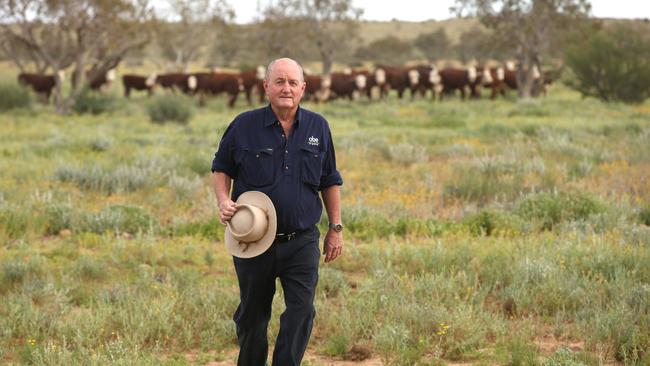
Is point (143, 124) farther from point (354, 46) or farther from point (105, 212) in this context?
point (354, 46)

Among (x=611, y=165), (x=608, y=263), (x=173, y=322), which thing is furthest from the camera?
(x=611, y=165)

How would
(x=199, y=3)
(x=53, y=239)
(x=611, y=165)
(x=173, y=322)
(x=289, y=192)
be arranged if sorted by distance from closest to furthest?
(x=289, y=192)
(x=173, y=322)
(x=53, y=239)
(x=611, y=165)
(x=199, y=3)

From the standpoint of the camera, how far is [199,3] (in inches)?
2303

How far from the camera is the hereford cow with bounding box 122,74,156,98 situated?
39281 mm

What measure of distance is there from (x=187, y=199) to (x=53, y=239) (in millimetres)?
2434

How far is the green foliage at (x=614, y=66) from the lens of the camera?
2953 cm

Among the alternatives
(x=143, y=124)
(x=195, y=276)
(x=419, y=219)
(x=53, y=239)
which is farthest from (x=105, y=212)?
(x=143, y=124)

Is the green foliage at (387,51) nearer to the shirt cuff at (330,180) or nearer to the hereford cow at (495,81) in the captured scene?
the hereford cow at (495,81)

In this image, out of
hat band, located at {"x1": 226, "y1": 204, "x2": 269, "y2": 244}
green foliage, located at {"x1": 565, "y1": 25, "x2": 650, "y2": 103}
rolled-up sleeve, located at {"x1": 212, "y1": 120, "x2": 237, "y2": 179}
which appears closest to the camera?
hat band, located at {"x1": 226, "y1": 204, "x2": 269, "y2": 244}

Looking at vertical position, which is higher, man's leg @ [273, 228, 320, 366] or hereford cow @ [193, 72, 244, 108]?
man's leg @ [273, 228, 320, 366]

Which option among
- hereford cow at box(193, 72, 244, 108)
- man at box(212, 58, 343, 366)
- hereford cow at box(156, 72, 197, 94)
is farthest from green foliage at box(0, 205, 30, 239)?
hereford cow at box(156, 72, 197, 94)

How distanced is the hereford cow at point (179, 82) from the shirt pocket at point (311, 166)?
32959 millimetres

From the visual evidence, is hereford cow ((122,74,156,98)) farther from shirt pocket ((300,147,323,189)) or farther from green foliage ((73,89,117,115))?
shirt pocket ((300,147,323,189))

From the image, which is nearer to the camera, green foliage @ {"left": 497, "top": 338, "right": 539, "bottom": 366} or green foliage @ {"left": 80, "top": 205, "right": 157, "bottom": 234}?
green foliage @ {"left": 497, "top": 338, "right": 539, "bottom": 366}
